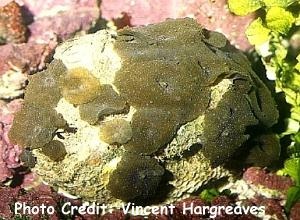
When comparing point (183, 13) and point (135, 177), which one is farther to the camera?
point (183, 13)

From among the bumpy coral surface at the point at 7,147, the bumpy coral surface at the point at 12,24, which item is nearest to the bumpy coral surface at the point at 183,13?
the bumpy coral surface at the point at 12,24

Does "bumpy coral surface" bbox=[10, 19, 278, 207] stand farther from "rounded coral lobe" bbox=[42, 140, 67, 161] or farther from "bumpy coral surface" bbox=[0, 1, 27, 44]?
"bumpy coral surface" bbox=[0, 1, 27, 44]

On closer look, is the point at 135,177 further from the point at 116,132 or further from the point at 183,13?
the point at 183,13

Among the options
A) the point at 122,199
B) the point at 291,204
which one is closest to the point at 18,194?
Answer: the point at 122,199

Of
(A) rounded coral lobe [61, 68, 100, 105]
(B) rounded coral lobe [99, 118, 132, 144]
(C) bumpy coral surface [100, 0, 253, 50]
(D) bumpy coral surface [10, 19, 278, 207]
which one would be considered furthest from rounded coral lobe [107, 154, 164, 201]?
(C) bumpy coral surface [100, 0, 253, 50]

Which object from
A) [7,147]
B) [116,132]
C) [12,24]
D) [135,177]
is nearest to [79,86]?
[116,132]

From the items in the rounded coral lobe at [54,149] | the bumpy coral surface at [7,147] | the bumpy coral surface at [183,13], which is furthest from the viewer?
the bumpy coral surface at [183,13]

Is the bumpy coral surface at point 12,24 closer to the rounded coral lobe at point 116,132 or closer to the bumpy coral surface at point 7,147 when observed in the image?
the bumpy coral surface at point 7,147
